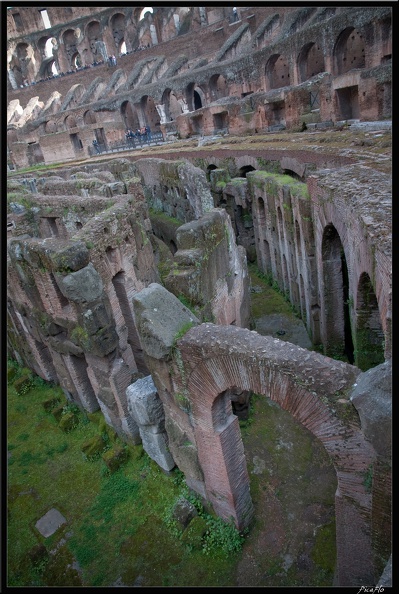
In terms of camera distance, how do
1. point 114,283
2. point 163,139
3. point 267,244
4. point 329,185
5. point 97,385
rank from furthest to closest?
point 163,139, point 267,244, point 114,283, point 97,385, point 329,185

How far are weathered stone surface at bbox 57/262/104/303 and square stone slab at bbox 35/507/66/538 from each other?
297 cm

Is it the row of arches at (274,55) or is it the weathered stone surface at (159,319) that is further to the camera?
the row of arches at (274,55)

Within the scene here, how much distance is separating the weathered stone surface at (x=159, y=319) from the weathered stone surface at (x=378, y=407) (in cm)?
201

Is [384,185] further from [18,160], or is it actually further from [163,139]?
[18,160]

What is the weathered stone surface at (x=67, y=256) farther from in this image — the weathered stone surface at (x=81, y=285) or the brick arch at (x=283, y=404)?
the brick arch at (x=283, y=404)

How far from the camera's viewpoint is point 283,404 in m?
3.46

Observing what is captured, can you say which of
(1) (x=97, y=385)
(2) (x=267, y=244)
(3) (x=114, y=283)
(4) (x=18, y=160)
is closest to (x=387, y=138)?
(2) (x=267, y=244)

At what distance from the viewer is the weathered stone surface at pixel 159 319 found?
416 centimetres

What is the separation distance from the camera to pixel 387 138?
7.79 metres

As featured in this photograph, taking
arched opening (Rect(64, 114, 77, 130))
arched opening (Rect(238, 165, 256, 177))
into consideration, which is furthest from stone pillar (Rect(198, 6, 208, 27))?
arched opening (Rect(238, 165, 256, 177))

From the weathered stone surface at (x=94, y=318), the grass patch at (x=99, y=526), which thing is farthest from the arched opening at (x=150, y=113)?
the grass patch at (x=99, y=526)

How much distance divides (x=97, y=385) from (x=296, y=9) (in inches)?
957

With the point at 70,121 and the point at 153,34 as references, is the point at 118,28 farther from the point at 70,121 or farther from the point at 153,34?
the point at 70,121

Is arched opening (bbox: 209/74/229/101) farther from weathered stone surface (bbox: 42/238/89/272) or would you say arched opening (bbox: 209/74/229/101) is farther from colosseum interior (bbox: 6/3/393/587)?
weathered stone surface (bbox: 42/238/89/272)
